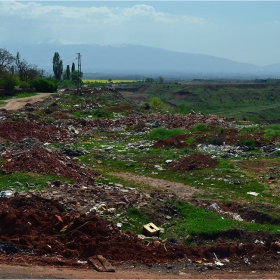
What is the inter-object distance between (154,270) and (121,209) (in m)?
2.50

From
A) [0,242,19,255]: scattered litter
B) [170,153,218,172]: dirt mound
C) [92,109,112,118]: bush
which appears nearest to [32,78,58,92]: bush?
[92,109,112,118]: bush

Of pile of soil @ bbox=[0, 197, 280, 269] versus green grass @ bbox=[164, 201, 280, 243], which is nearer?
pile of soil @ bbox=[0, 197, 280, 269]

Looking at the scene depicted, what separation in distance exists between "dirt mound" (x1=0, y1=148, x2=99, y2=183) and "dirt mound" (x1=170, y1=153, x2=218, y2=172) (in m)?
3.35

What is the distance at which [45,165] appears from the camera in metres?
12.3

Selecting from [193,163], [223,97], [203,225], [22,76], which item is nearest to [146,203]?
[203,225]

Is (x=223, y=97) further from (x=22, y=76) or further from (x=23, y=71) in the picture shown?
(x=22, y=76)

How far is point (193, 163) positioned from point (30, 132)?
9.59 metres

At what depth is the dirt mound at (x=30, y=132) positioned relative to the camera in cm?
1891

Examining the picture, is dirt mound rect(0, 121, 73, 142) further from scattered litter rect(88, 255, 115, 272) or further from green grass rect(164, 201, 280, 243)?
scattered litter rect(88, 255, 115, 272)

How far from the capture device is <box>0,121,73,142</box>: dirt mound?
18.9 m

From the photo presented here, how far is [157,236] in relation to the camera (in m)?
8.75

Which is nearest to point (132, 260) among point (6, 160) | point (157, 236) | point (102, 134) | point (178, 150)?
point (157, 236)

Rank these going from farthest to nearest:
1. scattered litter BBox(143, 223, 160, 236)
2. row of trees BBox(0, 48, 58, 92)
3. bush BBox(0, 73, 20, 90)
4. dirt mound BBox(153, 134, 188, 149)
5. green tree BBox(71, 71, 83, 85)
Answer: green tree BBox(71, 71, 83, 85) → row of trees BBox(0, 48, 58, 92) → bush BBox(0, 73, 20, 90) → dirt mound BBox(153, 134, 188, 149) → scattered litter BBox(143, 223, 160, 236)

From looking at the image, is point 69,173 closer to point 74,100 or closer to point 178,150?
point 178,150
